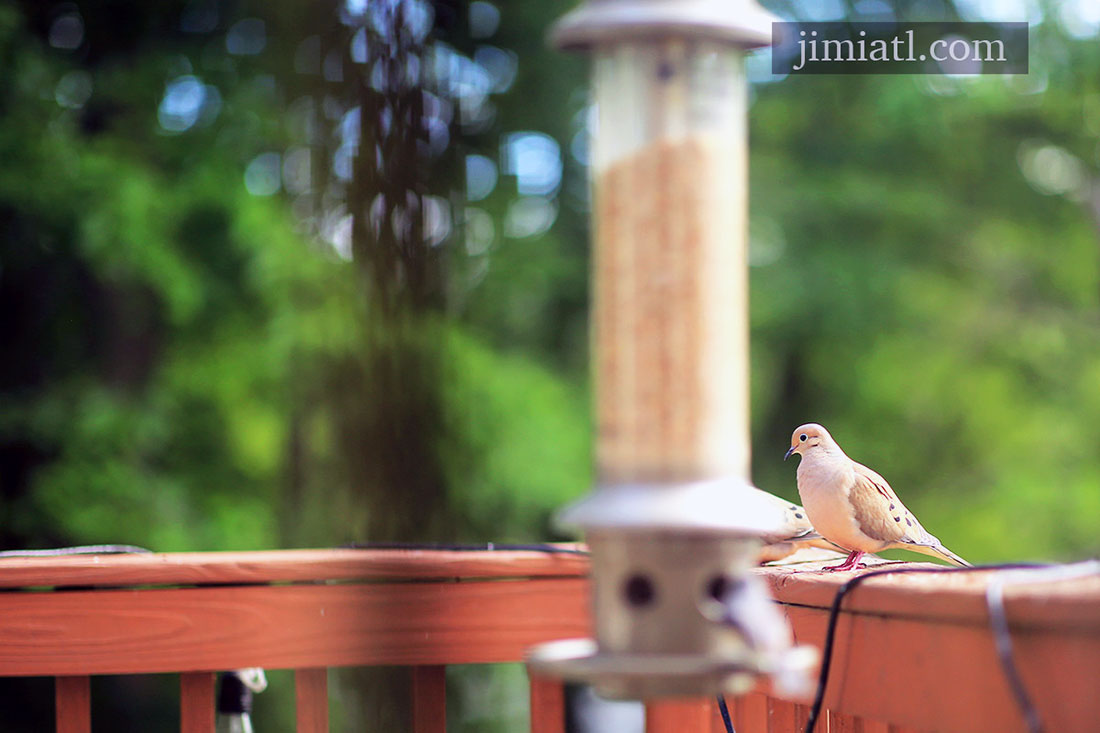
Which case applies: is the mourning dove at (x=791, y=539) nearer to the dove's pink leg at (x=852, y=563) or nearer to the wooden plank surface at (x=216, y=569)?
the dove's pink leg at (x=852, y=563)

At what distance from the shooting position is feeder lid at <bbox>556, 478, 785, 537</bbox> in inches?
28.2

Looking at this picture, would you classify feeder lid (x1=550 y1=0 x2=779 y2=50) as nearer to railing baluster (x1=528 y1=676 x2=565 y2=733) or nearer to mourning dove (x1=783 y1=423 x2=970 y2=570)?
mourning dove (x1=783 y1=423 x2=970 y2=570)

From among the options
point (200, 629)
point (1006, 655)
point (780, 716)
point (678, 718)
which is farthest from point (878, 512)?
point (200, 629)

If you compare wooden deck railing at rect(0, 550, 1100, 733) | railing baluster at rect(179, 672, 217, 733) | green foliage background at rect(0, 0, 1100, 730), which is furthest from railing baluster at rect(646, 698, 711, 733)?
green foliage background at rect(0, 0, 1100, 730)

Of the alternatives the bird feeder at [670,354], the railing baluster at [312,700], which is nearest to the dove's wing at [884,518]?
the bird feeder at [670,354]

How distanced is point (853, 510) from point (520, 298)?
357 cm

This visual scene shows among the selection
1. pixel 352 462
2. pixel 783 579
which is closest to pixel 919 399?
pixel 783 579

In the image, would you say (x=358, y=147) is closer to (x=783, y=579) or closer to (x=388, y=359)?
(x=388, y=359)

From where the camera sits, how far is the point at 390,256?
2.31 ft

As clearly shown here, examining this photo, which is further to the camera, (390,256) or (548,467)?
(548,467)

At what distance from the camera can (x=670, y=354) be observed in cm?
77

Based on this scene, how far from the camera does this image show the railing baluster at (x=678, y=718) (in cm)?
146

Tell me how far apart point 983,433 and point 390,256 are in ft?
18.2

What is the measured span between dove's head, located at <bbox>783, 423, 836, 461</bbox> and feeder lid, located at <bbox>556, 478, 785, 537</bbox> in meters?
0.65
